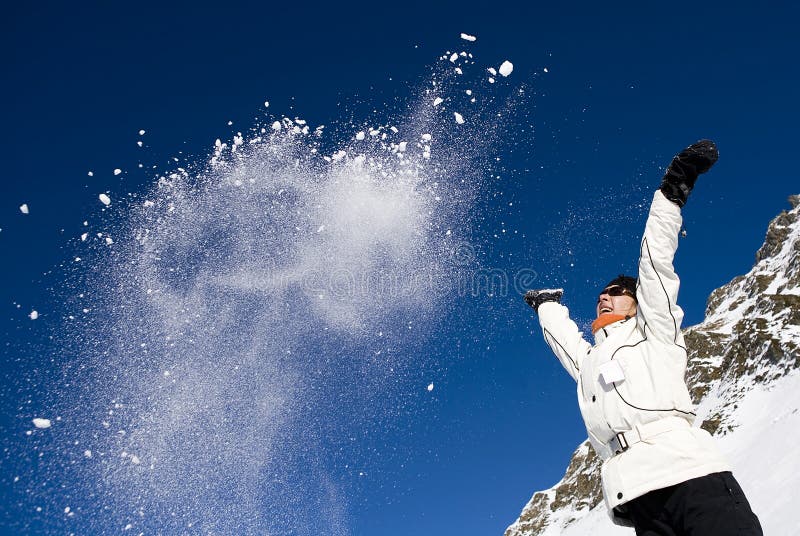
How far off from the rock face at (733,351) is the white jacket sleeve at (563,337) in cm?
5227

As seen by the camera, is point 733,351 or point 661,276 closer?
point 661,276

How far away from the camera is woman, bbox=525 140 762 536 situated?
2.81 meters

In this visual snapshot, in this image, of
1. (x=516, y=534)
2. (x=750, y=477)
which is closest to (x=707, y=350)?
(x=516, y=534)

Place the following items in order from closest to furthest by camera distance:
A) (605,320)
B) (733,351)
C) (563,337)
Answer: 1. (605,320)
2. (563,337)
3. (733,351)

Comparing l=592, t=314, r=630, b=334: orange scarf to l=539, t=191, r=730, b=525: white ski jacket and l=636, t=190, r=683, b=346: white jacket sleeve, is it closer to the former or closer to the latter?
l=539, t=191, r=730, b=525: white ski jacket

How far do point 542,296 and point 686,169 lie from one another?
5.59 ft

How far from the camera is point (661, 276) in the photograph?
10.8 ft

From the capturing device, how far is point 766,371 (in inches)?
1954

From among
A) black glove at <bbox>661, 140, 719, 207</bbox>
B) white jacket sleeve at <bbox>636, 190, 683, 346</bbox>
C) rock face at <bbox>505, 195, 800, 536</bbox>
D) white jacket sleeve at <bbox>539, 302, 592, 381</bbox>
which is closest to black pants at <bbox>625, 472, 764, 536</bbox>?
white jacket sleeve at <bbox>636, 190, 683, 346</bbox>

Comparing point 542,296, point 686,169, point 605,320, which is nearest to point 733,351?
point 542,296

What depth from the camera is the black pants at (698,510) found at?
2.65 meters

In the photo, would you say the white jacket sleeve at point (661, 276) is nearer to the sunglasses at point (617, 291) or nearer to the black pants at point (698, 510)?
the sunglasses at point (617, 291)

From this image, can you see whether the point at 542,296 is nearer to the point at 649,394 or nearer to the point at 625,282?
the point at 625,282

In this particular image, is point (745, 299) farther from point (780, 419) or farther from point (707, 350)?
point (780, 419)
